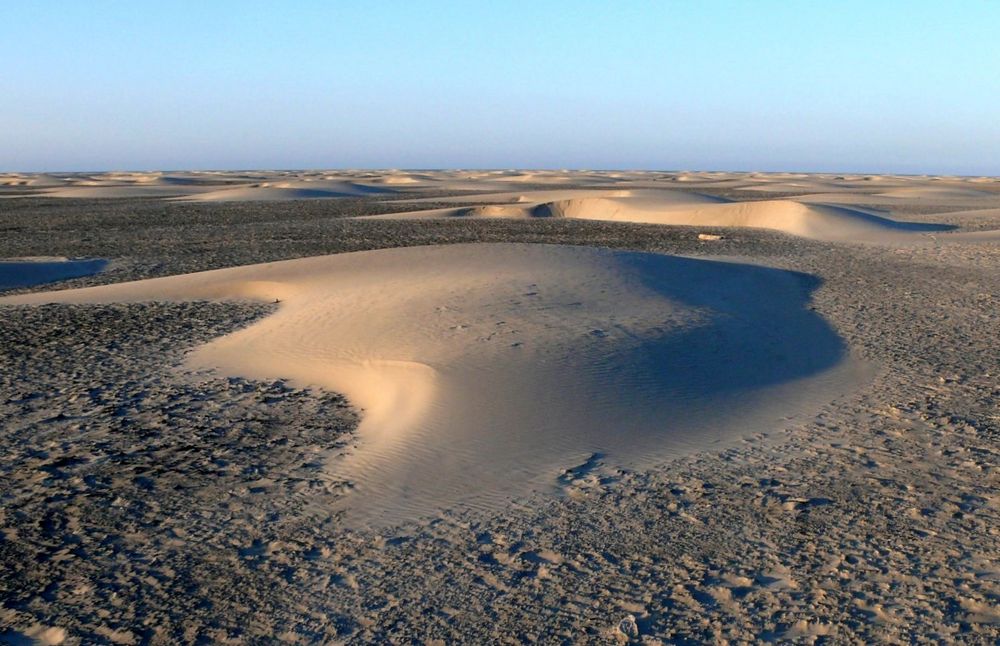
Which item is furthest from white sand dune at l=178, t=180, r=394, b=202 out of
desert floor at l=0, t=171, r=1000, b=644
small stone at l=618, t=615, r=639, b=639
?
small stone at l=618, t=615, r=639, b=639

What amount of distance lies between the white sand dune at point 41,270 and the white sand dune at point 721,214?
492 inches

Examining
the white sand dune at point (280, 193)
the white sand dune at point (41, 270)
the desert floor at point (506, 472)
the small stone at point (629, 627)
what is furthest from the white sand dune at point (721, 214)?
the small stone at point (629, 627)

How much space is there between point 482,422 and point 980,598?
340 centimetres

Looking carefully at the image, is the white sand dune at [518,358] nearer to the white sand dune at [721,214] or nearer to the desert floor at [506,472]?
the desert floor at [506,472]

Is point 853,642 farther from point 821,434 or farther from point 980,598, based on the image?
point 821,434

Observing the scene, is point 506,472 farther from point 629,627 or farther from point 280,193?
point 280,193

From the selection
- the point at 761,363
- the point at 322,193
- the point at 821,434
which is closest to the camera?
the point at 821,434

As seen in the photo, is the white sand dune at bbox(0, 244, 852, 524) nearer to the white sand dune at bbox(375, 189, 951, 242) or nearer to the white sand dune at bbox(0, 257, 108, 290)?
the white sand dune at bbox(0, 257, 108, 290)

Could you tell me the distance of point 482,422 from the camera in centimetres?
692

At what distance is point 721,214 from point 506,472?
24.0 meters

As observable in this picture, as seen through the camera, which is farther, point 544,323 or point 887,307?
point 887,307

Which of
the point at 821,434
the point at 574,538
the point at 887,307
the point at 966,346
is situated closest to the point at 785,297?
the point at 887,307

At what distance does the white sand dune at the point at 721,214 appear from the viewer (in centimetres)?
2373

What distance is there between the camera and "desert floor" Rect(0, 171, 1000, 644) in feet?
14.5
